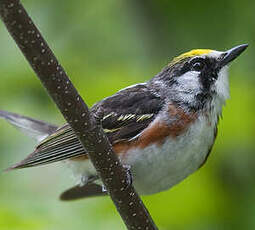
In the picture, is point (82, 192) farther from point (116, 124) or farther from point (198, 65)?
point (198, 65)

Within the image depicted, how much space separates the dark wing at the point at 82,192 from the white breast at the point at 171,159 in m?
0.42

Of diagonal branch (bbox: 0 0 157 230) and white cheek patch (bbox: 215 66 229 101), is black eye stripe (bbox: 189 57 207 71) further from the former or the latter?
diagonal branch (bbox: 0 0 157 230)

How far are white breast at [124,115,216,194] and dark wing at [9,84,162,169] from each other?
20 cm

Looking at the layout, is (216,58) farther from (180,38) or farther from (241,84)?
(180,38)

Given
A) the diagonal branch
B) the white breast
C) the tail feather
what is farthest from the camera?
the tail feather

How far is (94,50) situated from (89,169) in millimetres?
1933

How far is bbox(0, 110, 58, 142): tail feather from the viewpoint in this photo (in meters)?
4.70

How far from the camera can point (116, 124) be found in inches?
156

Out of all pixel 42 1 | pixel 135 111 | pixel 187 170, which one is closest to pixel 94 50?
pixel 42 1

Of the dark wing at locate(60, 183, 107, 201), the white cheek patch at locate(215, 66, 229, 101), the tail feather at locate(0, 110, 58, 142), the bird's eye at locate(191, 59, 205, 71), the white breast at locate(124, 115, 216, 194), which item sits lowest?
the white breast at locate(124, 115, 216, 194)

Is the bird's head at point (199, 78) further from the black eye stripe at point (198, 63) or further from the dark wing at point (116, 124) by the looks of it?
the dark wing at point (116, 124)

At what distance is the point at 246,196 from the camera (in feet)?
13.0

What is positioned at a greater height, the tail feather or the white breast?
the tail feather

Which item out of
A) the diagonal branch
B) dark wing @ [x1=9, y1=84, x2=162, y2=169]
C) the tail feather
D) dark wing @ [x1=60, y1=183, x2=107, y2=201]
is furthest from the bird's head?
the diagonal branch
